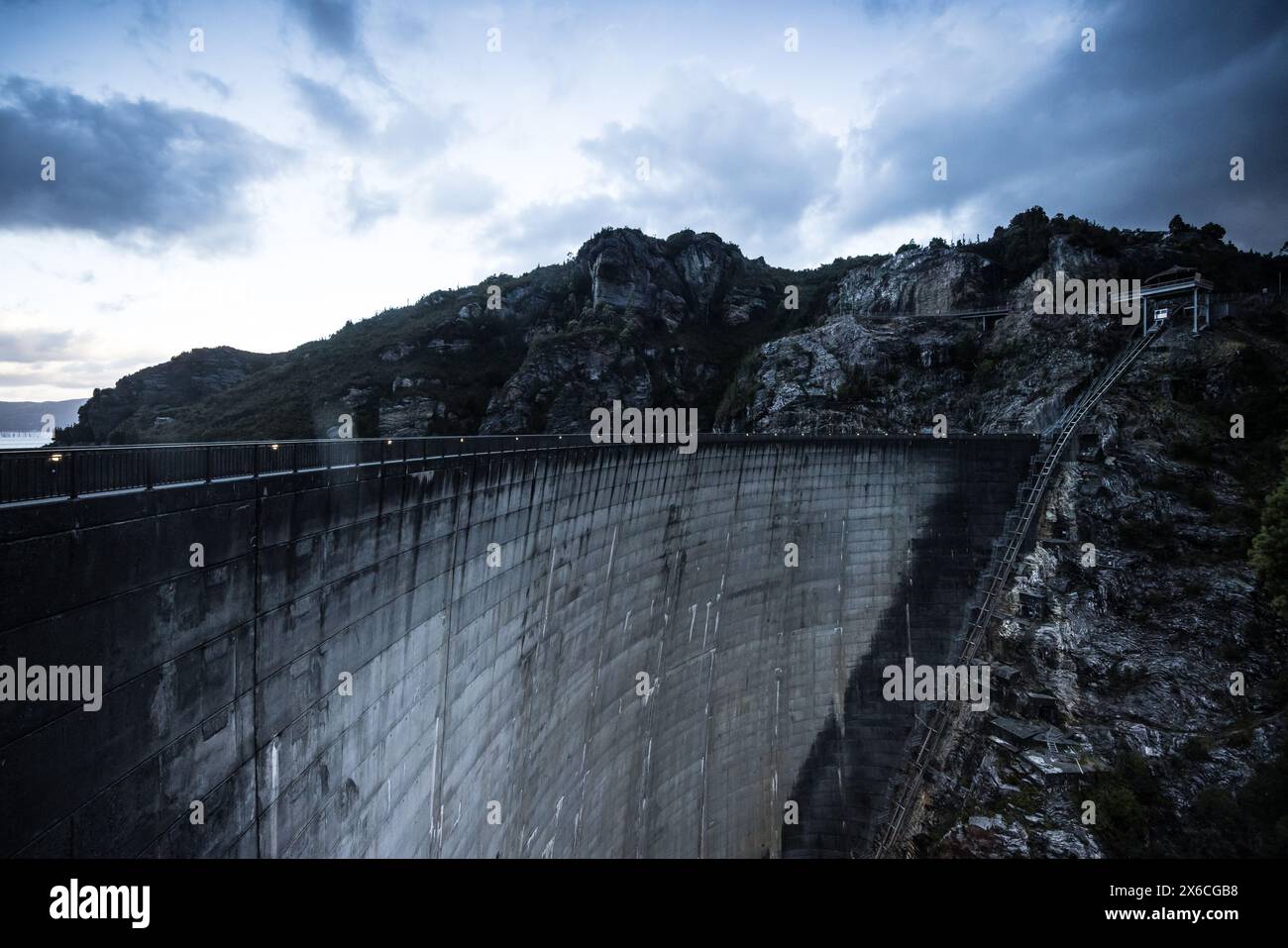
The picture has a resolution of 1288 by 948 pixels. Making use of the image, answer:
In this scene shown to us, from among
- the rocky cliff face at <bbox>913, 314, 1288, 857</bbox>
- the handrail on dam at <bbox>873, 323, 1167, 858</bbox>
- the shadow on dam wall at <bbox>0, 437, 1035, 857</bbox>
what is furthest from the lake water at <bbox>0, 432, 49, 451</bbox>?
the handrail on dam at <bbox>873, 323, 1167, 858</bbox>

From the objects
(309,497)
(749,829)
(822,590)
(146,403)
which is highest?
(146,403)

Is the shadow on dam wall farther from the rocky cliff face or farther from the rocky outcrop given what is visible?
the rocky outcrop

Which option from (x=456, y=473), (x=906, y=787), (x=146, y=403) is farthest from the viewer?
(x=146, y=403)

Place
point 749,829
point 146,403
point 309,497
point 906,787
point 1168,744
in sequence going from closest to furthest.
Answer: point 309,497, point 1168,744, point 749,829, point 906,787, point 146,403

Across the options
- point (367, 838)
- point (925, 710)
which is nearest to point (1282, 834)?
point (925, 710)

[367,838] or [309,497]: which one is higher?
[309,497]

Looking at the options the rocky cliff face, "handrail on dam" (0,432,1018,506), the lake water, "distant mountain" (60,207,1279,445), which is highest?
"distant mountain" (60,207,1279,445)

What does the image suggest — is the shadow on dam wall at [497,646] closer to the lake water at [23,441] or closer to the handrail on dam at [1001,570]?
the handrail on dam at [1001,570]

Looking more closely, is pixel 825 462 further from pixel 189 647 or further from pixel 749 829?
pixel 189 647
